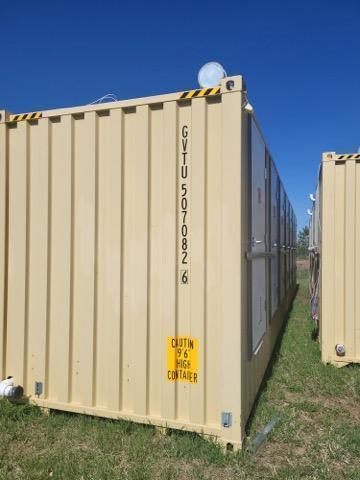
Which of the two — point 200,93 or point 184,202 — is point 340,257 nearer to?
point 184,202

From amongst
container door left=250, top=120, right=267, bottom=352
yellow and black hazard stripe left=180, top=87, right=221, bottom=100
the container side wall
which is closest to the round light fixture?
yellow and black hazard stripe left=180, top=87, right=221, bottom=100

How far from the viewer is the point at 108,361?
368cm

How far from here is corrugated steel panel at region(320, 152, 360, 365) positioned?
18.3 feet

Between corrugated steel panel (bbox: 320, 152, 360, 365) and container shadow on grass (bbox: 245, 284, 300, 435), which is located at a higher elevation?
corrugated steel panel (bbox: 320, 152, 360, 365)

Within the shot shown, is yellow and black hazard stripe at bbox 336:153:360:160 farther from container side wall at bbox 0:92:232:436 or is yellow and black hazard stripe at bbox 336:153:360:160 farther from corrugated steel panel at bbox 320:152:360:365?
container side wall at bbox 0:92:232:436

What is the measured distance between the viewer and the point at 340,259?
18.6ft

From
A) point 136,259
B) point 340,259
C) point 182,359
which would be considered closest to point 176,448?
point 182,359

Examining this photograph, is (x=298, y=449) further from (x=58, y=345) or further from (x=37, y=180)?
(x=37, y=180)

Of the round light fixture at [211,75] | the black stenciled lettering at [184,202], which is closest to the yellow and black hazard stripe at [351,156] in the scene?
the round light fixture at [211,75]

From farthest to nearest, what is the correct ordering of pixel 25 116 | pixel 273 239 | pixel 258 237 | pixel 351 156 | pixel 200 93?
pixel 273 239 → pixel 351 156 → pixel 258 237 → pixel 25 116 → pixel 200 93

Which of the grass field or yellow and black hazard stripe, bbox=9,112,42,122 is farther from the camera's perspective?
yellow and black hazard stripe, bbox=9,112,42,122

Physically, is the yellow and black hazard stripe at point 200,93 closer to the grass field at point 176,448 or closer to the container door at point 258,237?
the container door at point 258,237

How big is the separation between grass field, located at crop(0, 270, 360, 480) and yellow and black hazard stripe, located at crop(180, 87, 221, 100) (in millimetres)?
2863

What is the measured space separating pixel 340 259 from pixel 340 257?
1.1 inches
